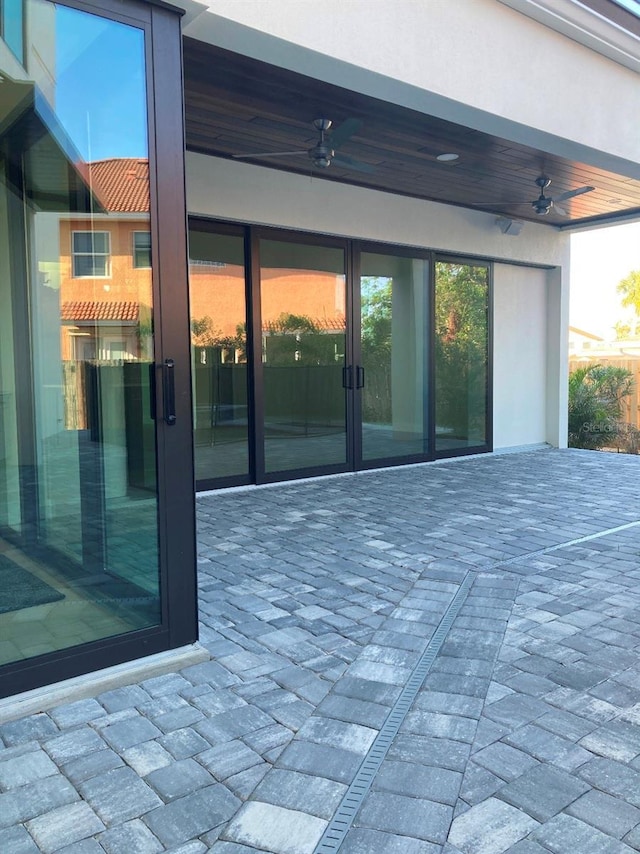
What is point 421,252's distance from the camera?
7.73 meters

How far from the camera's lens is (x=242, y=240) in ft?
20.6

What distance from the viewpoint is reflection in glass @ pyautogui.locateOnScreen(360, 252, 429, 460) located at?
24.0ft

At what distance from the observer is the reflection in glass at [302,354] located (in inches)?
256

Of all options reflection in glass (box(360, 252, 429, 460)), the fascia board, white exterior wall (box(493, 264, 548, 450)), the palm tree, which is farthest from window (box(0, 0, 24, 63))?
the palm tree

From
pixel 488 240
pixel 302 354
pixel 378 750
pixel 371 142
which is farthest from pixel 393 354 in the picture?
pixel 378 750

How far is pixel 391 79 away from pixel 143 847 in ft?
11.3

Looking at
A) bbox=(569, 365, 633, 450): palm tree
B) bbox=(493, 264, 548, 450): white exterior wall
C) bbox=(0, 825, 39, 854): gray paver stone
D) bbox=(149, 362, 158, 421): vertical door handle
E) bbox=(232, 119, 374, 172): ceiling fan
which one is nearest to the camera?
Answer: bbox=(0, 825, 39, 854): gray paver stone

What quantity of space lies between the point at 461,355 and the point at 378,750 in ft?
22.2

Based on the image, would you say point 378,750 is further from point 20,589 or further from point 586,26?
point 586,26

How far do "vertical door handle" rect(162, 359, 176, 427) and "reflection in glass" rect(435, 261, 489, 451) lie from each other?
18.8 ft

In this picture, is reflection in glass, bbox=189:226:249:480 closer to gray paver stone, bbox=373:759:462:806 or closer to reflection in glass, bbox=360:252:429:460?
reflection in glass, bbox=360:252:429:460

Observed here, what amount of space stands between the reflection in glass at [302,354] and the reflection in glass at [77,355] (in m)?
3.58

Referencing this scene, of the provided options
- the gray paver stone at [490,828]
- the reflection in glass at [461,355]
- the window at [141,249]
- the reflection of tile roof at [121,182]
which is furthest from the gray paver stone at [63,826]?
the reflection in glass at [461,355]

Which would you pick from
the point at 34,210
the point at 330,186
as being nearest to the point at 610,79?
the point at 330,186
